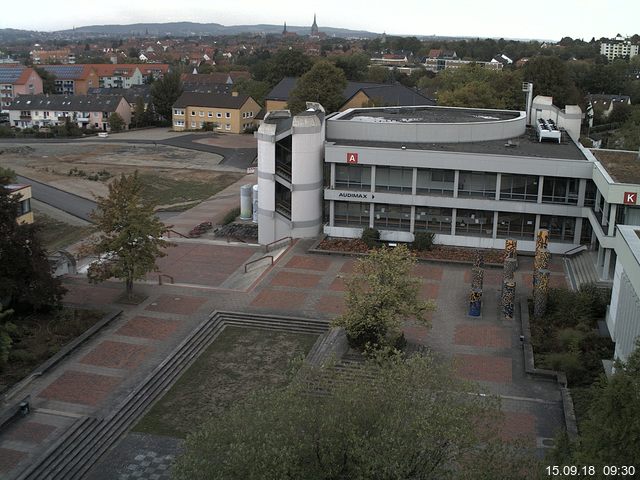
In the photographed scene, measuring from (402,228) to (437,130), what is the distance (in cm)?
689

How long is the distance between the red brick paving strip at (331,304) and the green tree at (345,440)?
16103mm

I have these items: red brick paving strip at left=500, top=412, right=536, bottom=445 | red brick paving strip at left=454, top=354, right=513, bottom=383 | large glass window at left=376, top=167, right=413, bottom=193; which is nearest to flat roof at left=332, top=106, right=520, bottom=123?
large glass window at left=376, top=167, right=413, bottom=193

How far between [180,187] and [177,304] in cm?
3293

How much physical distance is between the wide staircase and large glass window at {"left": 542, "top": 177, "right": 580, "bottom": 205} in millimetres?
3082

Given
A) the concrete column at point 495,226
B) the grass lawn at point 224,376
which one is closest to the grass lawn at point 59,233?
the grass lawn at point 224,376

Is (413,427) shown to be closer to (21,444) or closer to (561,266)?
(21,444)

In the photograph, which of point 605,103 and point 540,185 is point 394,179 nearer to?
point 540,185

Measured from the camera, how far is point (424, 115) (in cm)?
5225

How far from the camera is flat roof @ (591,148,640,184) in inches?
1369

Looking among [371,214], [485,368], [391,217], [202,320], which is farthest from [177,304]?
[391,217]

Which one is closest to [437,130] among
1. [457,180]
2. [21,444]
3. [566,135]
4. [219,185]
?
[457,180]

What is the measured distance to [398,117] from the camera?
1973 inches

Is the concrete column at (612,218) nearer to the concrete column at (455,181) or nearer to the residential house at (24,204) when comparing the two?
the concrete column at (455,181)

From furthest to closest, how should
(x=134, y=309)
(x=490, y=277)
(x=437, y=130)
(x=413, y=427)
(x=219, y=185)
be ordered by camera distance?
(x=219, y=185) → (x=437, y=130) → (x=490, y=277) → (x=134, y=309) → (x=413, y=427)
